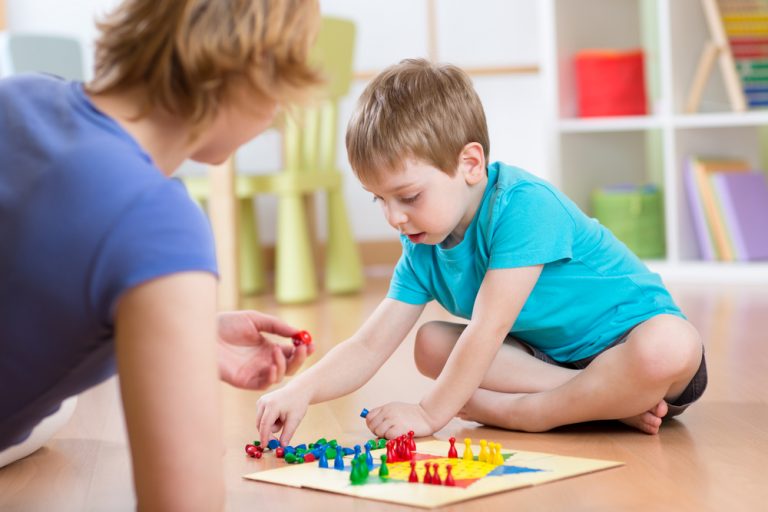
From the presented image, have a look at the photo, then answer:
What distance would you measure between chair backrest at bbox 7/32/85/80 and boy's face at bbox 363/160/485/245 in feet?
5.17

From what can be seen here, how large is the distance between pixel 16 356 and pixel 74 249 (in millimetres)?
102

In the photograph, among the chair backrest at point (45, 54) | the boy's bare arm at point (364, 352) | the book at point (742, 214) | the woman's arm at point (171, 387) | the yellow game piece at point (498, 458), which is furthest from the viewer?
the book at point (742, 214)

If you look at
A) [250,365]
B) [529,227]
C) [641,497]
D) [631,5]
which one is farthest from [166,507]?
[631,5]

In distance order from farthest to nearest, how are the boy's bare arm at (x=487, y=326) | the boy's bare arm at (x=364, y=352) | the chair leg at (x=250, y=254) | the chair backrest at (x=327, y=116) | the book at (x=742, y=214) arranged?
1. the chair leg at (x=250, y=254)
2. the chair backrest at (x=327, y=116)
3. the book at (x=742, y=214)
4. the boy's bare arm at (x=364, y=352)
5. the boy's bare arm at (x=487, y=326)

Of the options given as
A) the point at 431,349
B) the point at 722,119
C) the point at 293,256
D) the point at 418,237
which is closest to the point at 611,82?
the point at 722,119

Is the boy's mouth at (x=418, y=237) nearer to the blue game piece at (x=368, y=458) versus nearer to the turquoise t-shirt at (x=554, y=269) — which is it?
the turquoise t-shirt at (x=554, y=269)

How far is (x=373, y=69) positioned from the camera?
3.40 meters

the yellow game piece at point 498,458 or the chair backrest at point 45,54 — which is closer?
the yellow game piece at point 498,458

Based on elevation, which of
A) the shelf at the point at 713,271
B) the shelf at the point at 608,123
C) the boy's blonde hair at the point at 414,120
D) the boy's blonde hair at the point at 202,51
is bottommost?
the shelf at the point at 713,271

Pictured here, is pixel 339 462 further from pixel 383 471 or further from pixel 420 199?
pixel 420 199

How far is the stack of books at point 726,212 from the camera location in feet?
9.00

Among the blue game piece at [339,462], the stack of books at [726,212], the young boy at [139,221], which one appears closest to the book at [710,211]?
the stack of books at [726,212]

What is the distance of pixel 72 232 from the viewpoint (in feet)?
2.50

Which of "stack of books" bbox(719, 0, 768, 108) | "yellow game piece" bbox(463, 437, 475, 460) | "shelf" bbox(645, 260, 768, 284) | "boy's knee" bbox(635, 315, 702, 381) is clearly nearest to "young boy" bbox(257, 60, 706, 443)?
"boy's knee" bbox(635, 315, 702, 381)
